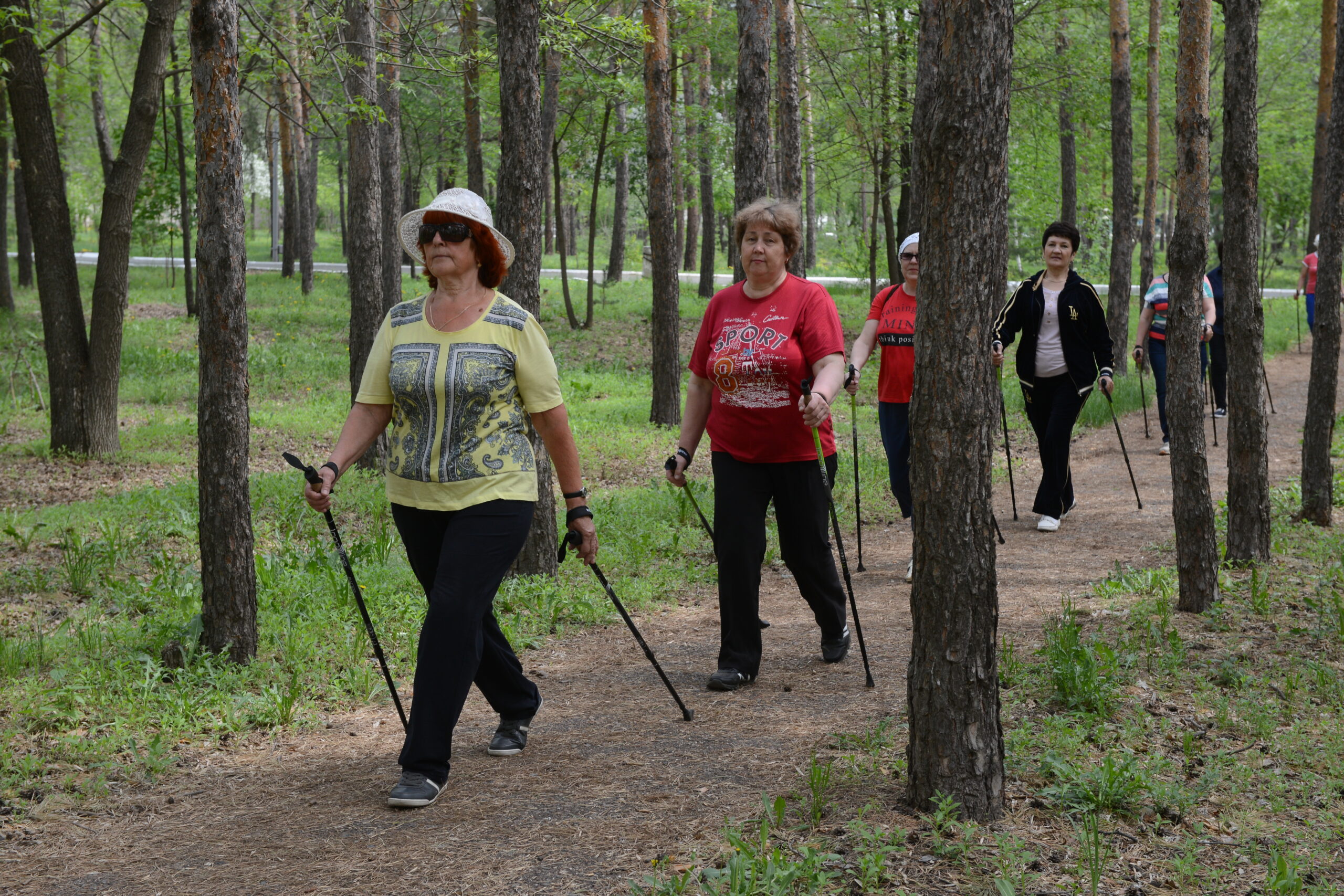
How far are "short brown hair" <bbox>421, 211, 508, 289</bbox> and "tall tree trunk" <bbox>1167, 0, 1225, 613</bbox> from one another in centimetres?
397

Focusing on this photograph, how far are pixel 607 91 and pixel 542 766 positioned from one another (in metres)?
15.3

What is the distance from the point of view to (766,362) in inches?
194

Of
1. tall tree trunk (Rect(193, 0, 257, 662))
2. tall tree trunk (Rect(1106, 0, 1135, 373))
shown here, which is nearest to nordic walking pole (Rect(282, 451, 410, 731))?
tall tree trunk (Rect(193, 0, 257, 662))

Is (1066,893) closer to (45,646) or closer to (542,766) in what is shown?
(542,766)

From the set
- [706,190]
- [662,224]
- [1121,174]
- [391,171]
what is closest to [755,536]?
[662,224]

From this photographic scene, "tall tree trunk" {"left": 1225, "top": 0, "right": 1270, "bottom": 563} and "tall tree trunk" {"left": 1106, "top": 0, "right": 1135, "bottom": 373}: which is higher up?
"tall tree trunk" {"left": 1106, "top": 0, "right": 1135, "bottom": 373}

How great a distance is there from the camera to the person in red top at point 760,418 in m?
4.95

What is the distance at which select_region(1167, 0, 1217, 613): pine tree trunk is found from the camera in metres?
6.00

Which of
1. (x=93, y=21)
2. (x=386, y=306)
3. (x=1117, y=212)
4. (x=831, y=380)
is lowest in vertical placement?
(x=831, y=380)

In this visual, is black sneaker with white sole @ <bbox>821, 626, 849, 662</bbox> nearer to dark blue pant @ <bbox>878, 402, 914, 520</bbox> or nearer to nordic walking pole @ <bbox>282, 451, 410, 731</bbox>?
dark blue pant @ <bbox>878, 402, 914, 520</bbox>

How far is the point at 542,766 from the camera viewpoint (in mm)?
4387

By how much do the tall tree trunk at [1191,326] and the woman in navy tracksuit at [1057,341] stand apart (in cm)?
180

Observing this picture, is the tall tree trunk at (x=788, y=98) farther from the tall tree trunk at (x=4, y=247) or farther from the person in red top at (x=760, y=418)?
the tall tree trunk at (x=4, y=247)

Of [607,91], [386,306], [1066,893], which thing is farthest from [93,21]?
[1066,893]
